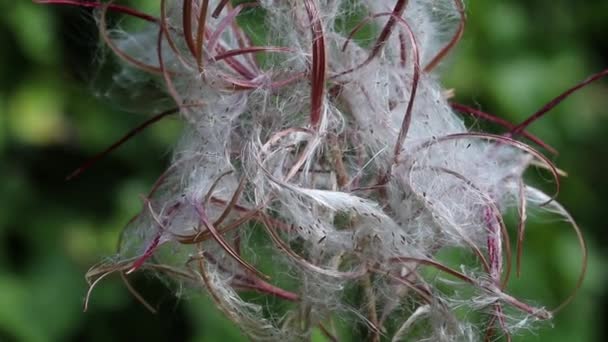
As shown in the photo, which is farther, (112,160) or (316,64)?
(112,160)

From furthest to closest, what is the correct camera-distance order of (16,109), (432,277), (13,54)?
(13,54), (16,109), (432,277)

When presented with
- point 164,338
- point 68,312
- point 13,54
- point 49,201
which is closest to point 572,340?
point 164,338

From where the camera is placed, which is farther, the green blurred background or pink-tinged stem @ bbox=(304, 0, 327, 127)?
the green blurred background

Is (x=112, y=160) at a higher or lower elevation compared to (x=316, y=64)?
lower

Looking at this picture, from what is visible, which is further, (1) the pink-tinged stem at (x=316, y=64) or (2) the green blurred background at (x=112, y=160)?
(2) the green blurred background at (x=112, y=160)

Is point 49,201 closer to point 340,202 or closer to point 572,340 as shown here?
point 572,340

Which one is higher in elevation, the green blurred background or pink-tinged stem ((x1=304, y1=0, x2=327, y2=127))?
pink-tinged stem ((x1=304, y1=0, x2=327, y2=127))

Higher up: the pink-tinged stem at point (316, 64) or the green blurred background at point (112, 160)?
the pink-tinged stem at point (316, 64)

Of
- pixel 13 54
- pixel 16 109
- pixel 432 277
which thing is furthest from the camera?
pixel 13 54
